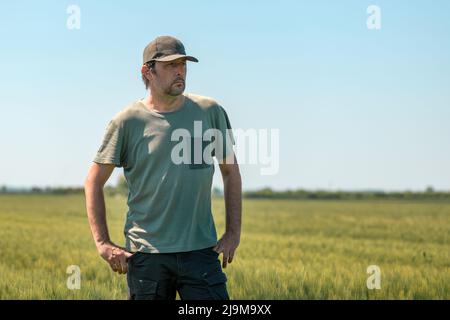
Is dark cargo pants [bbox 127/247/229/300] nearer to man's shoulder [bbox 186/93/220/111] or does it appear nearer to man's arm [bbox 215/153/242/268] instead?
man's arm [bbox 215/153/242/268]

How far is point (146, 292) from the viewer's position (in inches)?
150

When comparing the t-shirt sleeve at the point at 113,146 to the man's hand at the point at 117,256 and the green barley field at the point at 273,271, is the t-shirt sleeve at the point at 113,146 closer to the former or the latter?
the man's hand at the point at 117,256

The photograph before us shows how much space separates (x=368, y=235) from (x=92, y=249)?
10.2 metres

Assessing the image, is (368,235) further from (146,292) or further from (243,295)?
(146,292)

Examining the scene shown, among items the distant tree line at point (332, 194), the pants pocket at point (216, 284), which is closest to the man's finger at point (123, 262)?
the pants pocket at point (216, 284)

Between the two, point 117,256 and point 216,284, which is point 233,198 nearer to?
point 216,284

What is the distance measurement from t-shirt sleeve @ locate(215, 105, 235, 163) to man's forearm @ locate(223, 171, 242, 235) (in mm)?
151

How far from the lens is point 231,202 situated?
4.01 m

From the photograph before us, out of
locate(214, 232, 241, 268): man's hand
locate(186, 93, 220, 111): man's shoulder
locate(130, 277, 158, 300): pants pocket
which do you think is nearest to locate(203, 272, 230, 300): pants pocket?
locate(214, 232, 241, 268): man's hand

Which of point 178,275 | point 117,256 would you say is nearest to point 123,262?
point 117,256

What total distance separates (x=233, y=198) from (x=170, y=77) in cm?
85

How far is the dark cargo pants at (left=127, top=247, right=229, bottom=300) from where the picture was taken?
12.4 feet

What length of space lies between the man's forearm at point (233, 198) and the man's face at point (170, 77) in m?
0.64
